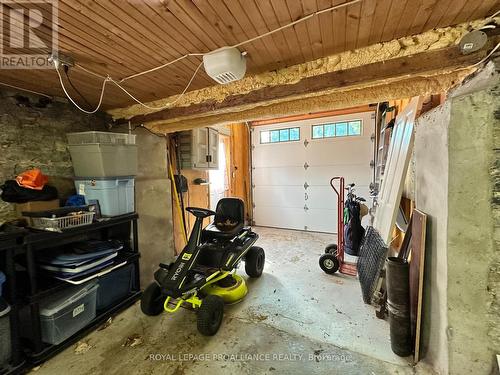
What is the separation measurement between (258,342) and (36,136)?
2.73 meters

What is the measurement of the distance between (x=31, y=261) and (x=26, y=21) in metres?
1.53

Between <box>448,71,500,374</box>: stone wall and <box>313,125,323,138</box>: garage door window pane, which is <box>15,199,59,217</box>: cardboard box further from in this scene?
<box>313,125,323,138</box>: garage door window pane

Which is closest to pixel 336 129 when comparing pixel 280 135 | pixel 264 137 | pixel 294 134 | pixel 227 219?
pixel 294 134

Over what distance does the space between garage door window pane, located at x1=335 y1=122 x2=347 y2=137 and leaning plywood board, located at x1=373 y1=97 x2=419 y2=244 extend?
194 centimetres

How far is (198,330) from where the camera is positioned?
6.08 ft

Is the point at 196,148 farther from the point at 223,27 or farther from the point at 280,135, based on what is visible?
the point at 280,135

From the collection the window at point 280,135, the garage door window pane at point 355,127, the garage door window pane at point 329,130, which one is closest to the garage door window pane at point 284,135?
the window at point 280,135

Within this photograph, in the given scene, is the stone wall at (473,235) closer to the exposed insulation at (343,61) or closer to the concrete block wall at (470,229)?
the concrete block wall at (470,229)

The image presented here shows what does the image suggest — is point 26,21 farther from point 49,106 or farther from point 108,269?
point 108,269

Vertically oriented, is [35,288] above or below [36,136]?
below

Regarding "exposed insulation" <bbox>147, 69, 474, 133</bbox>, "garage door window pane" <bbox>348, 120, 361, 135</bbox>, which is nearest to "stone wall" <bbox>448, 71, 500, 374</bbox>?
"exposed insulation" <bbox>147, 69, 474, 133</bbox>

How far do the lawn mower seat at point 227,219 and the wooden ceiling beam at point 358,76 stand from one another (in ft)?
3.94

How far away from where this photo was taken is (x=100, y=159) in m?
2.00

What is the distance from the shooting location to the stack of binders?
173cm
